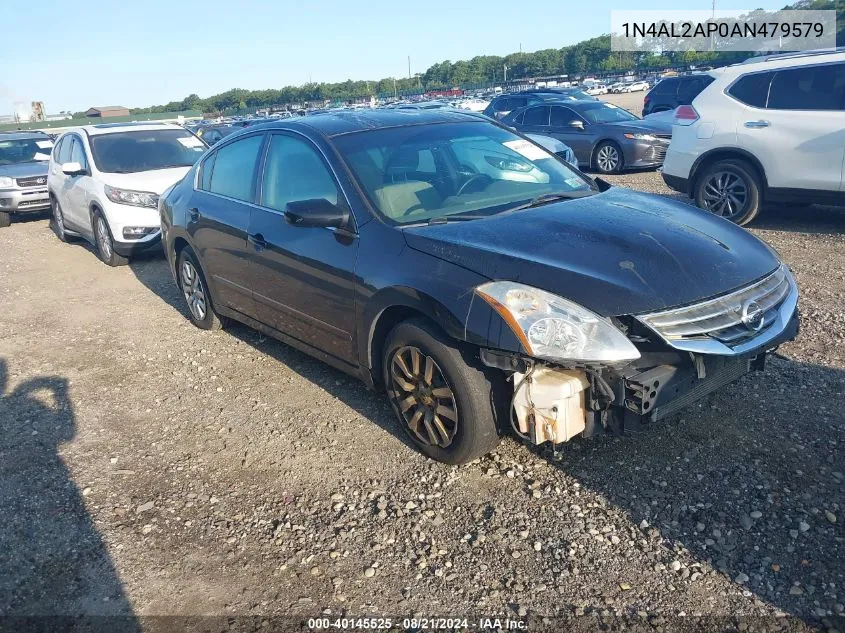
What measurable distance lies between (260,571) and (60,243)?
992 centimetres

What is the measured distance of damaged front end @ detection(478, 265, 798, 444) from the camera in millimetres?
Result: 2951

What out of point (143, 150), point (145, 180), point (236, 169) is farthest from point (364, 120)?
point (143, 150)

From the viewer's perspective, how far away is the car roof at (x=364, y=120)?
173 inches

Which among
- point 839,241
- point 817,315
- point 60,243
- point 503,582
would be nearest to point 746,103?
point 839,241

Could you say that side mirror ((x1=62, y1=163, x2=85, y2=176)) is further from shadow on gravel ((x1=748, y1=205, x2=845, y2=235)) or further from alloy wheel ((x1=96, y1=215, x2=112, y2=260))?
shadow on gravel ((x1=748, y1=205, x2=845, y2=235))

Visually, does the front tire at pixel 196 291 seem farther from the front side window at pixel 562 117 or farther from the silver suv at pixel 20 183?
the front side window at pixel 562 117

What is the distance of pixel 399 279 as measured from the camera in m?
3.52

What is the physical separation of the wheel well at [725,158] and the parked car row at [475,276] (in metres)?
4.29

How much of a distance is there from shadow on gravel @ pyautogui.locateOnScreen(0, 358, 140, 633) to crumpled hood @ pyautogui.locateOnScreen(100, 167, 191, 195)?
4.57m

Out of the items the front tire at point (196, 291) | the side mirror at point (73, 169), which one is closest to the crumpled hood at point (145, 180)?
the side mirror at point (73, 169)

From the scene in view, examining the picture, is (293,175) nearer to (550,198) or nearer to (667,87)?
(550,198)

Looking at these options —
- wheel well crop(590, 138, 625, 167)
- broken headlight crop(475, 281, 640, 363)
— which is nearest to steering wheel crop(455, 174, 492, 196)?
broken headlight crop(475, 281, 640, 363)

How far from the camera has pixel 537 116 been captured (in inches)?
564

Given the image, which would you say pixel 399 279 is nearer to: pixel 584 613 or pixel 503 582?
pixel 503 582
